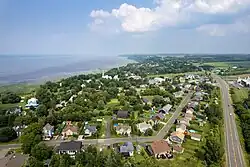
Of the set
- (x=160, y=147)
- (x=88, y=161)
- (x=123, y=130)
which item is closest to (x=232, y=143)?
(x=160, y=147)

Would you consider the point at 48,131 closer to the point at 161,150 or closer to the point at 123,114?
the point at 123,114

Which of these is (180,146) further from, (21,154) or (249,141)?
(21,154)

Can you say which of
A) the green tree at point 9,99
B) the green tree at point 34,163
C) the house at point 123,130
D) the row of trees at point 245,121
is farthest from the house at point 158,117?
the green tree at point 9,99

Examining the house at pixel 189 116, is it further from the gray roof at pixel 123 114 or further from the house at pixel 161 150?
the house at pixel 161 150

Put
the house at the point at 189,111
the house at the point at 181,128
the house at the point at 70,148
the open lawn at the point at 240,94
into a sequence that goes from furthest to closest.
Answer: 1. the open lawn at the point at 240,94
2. the house at the point at 189,111
3. the house at the point at 181,128
4. the house at the point at 70,148

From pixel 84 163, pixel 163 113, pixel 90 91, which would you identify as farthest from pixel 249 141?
pixel 90 91

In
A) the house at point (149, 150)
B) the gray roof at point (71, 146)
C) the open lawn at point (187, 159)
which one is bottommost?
the open lawn at point (187, 159)
